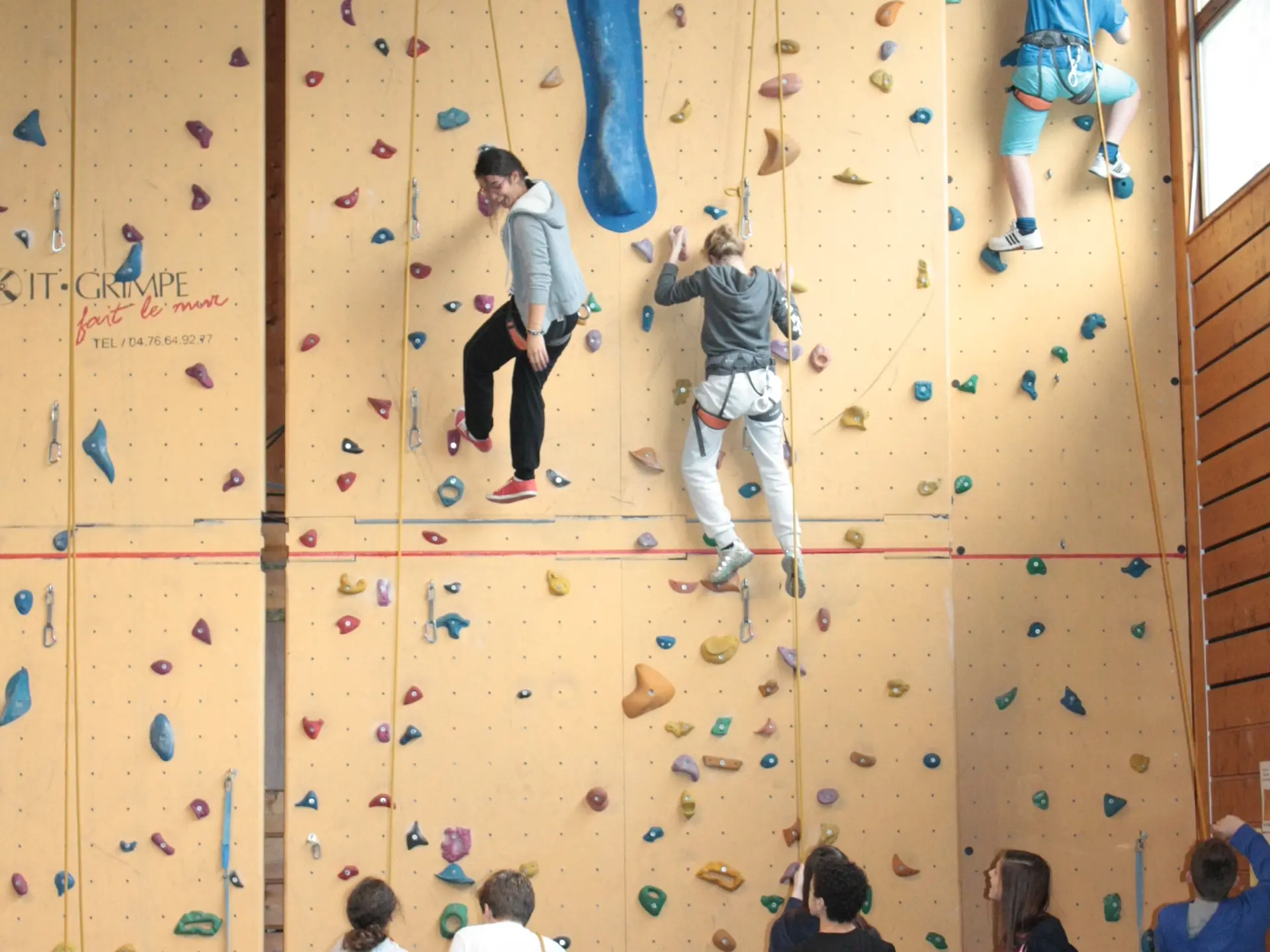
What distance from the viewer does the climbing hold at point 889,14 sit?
5.32 m

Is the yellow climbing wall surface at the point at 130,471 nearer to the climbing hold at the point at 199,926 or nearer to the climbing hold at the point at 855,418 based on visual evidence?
the climbing hold at the point at 199,926

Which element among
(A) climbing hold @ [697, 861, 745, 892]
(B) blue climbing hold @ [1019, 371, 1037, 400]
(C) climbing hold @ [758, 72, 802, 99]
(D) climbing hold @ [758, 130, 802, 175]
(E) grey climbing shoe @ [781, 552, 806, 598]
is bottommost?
(A) climbing hold @ [697, 861, 745, 892]

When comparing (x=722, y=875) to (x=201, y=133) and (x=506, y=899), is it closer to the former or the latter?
(x=506, y=899)

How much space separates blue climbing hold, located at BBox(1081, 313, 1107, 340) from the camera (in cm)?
549

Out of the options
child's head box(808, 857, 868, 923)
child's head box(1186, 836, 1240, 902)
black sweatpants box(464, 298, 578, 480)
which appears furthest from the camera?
black sweatpants box(464, 298, 578, 480)

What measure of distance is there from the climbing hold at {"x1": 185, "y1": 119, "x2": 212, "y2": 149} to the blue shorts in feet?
9.49

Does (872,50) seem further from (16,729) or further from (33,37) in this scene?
(16,729)

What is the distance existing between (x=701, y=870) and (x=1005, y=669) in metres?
1.35

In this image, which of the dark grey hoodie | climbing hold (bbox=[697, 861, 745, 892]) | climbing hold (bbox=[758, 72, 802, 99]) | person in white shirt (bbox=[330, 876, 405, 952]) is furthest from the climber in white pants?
person in white shirt (bbox=[330, 876, 405, 952])

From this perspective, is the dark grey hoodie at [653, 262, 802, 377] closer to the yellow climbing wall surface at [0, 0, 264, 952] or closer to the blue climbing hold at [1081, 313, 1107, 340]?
the blue climbing hold at [1081, 313, 1107, 340]

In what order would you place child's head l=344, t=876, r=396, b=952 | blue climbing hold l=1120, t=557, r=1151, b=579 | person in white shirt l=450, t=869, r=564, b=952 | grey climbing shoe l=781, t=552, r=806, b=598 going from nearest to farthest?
person in white shirt l=450, t=869, r=564, b=952
child's head l=344, t=876, r=396, b=952
grey climbing shoe l=781, t=552, r=806, b=598
blue climbing hold l=1120, t=557, r=1151, b=579

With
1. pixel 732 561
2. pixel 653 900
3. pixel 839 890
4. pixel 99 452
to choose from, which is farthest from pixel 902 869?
pixel 99 452

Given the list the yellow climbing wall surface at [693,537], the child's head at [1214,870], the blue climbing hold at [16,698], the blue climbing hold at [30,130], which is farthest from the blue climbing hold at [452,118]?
the child's head at [1214,870]

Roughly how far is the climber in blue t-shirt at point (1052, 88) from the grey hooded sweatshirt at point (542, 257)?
1.68m
